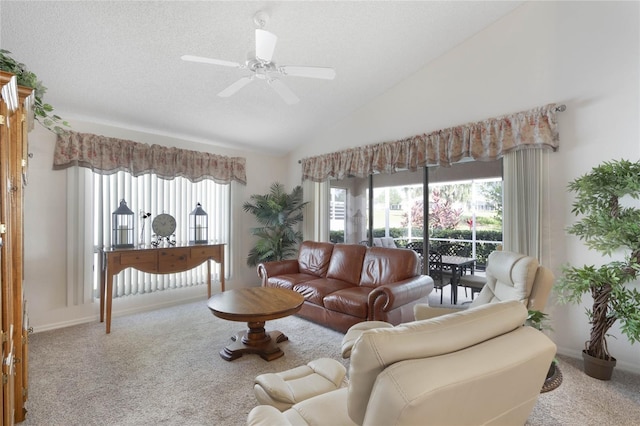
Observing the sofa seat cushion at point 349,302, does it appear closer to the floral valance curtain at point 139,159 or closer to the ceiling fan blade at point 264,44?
the ceiling fan blade at point 264,44

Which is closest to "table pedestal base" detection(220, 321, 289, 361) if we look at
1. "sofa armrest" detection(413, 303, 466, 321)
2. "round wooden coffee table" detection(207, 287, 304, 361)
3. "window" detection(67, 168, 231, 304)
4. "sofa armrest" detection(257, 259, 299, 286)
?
"round wooden coffee table" detection(207, 287, 304, 361)

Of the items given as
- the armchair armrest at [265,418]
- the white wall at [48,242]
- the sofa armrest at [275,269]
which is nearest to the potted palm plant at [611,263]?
the armchair armrest at [265,418]

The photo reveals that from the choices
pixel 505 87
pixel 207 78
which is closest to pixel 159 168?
Result: pixel 207 78

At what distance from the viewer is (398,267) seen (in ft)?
11.0

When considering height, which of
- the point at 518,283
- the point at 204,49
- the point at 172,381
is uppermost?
the point at 204,49

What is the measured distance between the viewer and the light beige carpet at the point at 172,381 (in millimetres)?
1885

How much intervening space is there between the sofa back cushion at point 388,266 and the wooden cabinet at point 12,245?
2926 millimetres

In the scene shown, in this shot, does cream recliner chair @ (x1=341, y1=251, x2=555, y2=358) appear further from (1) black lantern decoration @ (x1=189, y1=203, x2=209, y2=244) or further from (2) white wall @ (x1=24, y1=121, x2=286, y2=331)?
(2) white wall @ (x1=24, y1=121, x2=286, y2=331)

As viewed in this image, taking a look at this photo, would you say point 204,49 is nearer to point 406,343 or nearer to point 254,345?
point 254,345

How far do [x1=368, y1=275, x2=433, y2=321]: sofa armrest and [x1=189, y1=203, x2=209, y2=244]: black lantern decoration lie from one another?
2.62m

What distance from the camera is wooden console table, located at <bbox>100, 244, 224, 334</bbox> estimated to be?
324 cm

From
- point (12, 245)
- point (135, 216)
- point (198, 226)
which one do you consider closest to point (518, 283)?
point (12, 245)

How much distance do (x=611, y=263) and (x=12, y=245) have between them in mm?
3897

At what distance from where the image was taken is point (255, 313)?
241 cm
